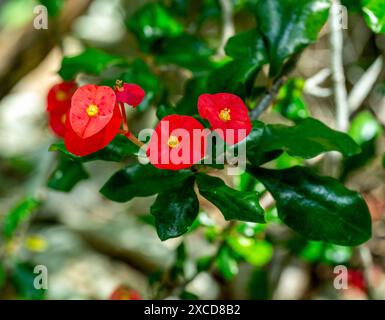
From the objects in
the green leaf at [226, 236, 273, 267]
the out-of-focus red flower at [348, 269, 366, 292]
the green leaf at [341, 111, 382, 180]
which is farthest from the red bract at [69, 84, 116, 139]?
the out-of-focus red flower at [348, 269, 366, 292]

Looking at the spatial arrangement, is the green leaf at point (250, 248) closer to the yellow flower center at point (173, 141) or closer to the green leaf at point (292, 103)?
the green leaf at point (292, 103)

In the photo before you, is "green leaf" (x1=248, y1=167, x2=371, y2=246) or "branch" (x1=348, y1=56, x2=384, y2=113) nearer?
"green leaf" (x1=248, y1=167, x2=371, y2=246)

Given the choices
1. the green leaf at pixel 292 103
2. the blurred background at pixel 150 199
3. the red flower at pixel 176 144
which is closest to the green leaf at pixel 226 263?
the blurred background at pixel 150 199

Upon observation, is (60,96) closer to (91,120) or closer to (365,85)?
(91,120)

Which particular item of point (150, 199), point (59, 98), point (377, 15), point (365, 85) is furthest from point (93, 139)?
point (150, 199)

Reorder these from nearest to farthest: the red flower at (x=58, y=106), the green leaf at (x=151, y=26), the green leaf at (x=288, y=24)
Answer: the green leaf at (x=288, y=24) < the red flower at (x=58, y=106) < the green leaf at (x=151, y=26)

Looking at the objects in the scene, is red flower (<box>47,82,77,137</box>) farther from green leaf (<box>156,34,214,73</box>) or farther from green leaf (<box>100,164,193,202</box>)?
green leaf (<box>156,34,214,73</box>)

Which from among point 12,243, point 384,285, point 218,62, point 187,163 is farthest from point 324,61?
point 187,163
